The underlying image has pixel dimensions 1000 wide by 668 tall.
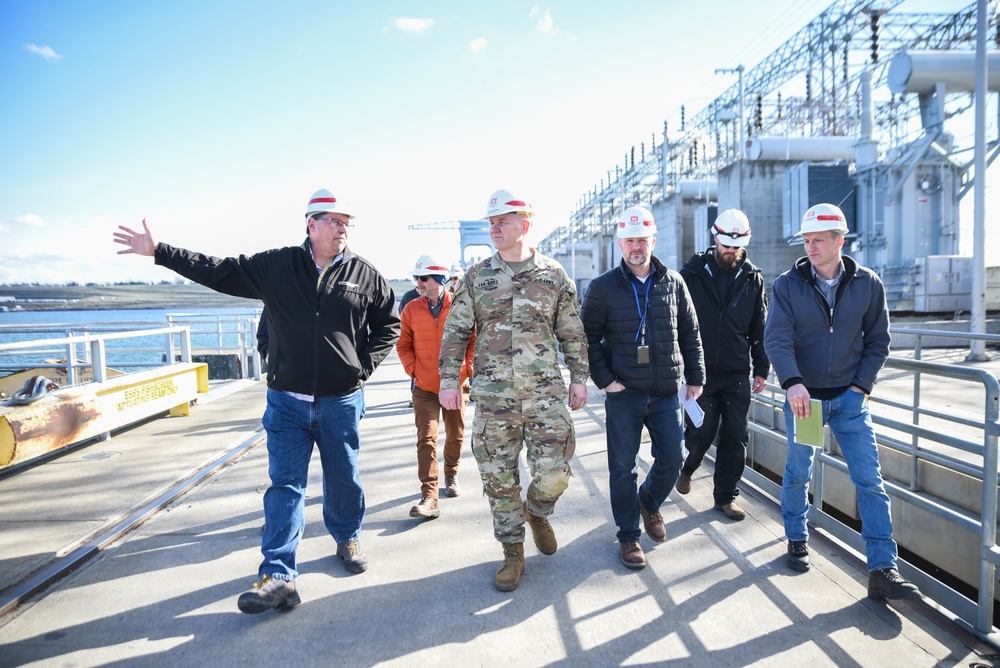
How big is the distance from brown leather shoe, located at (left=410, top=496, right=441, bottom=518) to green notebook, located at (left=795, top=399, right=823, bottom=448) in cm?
258

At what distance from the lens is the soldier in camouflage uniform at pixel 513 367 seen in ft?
11.1

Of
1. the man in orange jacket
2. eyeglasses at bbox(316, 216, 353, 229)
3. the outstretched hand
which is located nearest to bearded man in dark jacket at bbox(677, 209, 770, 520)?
the man in orange jacket

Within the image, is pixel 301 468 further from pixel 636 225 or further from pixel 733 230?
pixel 733 230

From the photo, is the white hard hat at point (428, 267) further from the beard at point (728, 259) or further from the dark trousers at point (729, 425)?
the dark trousers at point (729, 425)

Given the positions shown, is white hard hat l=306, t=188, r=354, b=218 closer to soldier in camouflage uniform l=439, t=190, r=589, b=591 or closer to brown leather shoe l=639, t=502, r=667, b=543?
soldier in camouflage uniform l=439, t=190, r=589, b=591

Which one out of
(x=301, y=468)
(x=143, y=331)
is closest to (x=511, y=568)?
(x=301, y=468)

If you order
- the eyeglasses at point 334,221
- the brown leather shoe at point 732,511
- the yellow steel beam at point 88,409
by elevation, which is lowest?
the brown leather shoe at point 732,511

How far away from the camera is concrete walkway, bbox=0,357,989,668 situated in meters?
2.73

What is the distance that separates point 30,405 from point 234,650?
4574 mm

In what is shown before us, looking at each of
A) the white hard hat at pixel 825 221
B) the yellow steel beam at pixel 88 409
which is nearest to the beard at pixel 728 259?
the white hard hat at pixel 825 221

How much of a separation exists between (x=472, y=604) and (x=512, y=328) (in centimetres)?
153

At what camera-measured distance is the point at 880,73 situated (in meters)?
24.3

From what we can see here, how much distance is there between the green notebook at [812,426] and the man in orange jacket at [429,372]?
7.83 feet

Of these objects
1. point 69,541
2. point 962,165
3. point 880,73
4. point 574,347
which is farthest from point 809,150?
point 69,541
